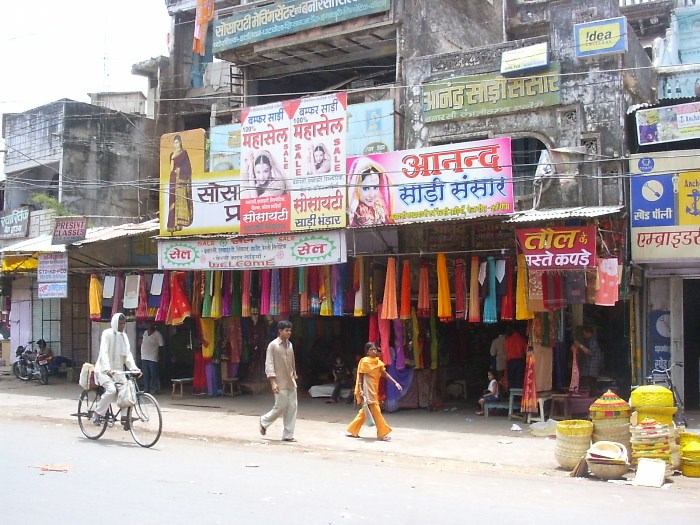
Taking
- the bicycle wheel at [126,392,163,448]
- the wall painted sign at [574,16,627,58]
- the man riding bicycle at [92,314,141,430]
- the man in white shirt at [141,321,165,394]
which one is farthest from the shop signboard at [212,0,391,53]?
the bicycle wheel at [126,392,163,448]

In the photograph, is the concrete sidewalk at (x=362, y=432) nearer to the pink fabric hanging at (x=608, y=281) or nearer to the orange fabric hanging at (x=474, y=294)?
the orange fabric hanging at (x=474, y=294)

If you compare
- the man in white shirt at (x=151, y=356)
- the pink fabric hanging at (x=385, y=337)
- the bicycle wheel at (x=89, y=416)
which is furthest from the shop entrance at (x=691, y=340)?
the man in white shirt at (x=151, y=356)

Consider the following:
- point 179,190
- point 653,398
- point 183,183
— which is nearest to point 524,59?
point 653,398

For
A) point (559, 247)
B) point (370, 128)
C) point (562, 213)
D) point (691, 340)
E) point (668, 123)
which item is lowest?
point (691, 340)

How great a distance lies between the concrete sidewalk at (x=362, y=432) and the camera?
33.4ft

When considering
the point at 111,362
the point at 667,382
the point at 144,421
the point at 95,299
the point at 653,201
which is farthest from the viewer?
the point at 95,299

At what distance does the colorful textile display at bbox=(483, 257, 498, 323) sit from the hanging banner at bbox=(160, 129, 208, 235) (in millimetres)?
6149

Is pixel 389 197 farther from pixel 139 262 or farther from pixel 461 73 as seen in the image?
pixel 139 262

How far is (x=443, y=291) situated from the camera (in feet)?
44.5

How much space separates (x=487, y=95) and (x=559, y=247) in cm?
364

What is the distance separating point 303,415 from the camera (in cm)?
1447

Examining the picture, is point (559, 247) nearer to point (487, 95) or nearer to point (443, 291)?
point (443, 291)

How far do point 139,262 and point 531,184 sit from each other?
1063 centimetres

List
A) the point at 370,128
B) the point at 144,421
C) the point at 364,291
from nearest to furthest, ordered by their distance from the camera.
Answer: the point at 144,421
the point at 364,291
the point at 370,128
